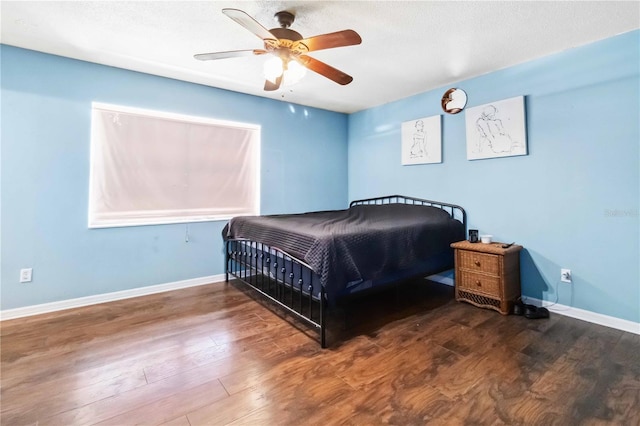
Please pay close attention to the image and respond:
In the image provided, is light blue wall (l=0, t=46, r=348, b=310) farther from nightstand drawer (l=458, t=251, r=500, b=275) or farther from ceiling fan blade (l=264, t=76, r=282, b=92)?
nightstand drawer (l=458, t=251, r=500, b=275)

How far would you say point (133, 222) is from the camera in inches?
125

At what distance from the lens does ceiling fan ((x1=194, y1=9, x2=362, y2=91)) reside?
182cm

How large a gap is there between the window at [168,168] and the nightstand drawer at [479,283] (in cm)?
264

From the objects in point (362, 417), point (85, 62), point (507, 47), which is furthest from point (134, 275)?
point (507, 47)

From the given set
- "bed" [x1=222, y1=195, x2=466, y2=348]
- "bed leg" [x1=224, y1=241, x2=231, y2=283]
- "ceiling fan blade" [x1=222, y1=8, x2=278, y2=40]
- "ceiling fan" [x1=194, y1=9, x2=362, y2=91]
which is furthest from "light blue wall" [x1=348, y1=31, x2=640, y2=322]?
"bed leg" [x1=224, y1=241, x2=231, y2=283]

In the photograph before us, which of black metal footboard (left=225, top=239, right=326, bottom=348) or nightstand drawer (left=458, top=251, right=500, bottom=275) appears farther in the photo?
nightstand drawer (left=458, top=251, right=500, bottom=275)

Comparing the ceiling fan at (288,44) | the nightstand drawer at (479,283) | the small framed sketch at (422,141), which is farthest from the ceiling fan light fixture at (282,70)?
the nightstand drawer at (479,283)

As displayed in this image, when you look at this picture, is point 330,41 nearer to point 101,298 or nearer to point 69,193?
point 69,193

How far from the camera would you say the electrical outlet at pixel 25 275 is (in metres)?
2.67

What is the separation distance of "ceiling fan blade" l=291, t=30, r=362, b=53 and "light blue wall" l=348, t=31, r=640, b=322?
2.10 meters

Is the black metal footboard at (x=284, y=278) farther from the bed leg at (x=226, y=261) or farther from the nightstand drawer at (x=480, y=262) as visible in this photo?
the nightstand drawer at (x=480, y=262)

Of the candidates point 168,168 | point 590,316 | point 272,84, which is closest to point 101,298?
point 168,168

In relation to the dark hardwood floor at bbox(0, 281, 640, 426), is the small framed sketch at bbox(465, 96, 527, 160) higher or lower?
higher

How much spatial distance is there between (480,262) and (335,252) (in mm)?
1616
